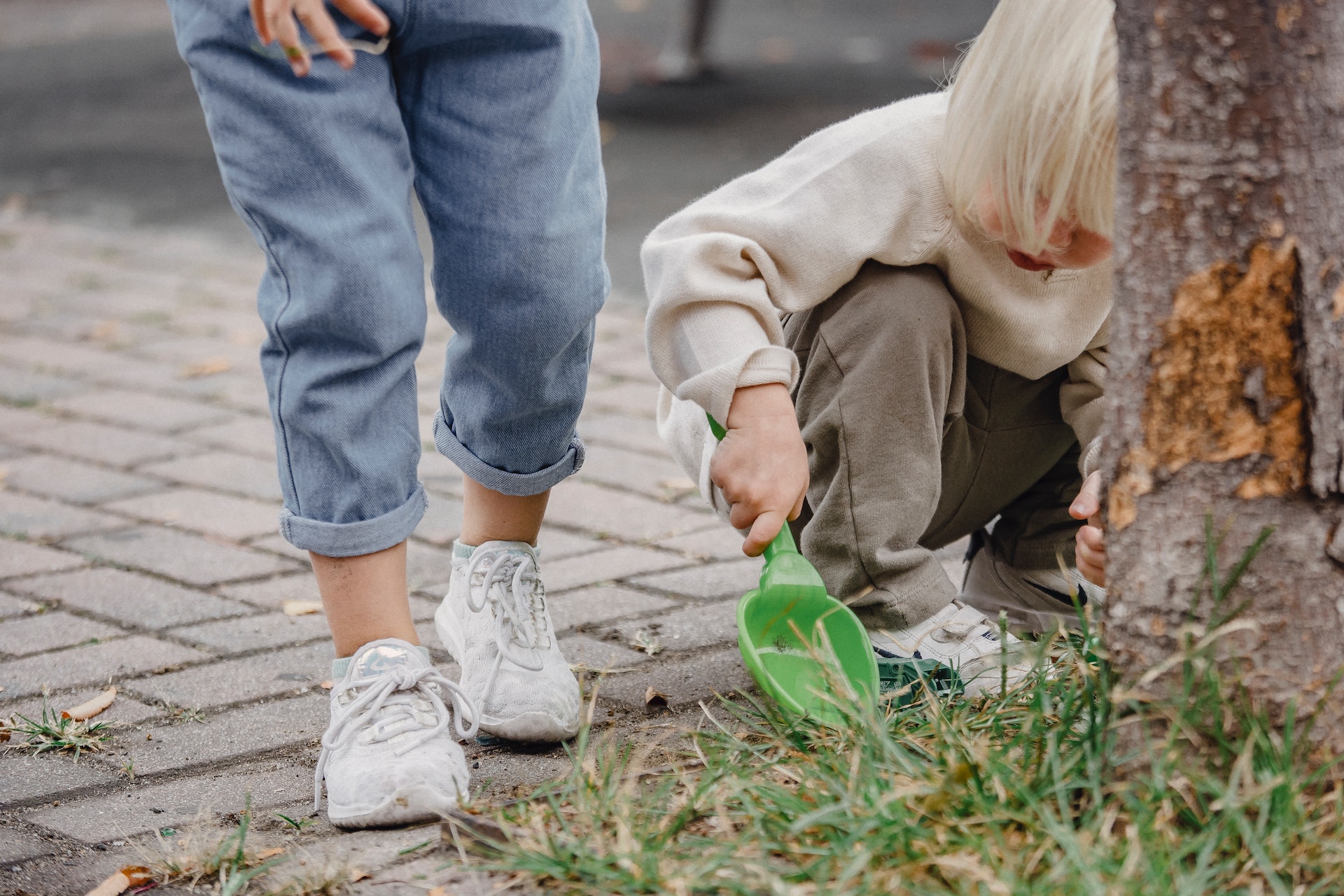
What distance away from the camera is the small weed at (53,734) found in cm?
174

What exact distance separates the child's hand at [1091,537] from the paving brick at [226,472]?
1.65 meters

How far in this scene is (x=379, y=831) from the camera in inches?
59.1

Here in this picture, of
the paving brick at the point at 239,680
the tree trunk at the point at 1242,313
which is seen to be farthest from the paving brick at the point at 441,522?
the tree trunk at the point at 1242,313

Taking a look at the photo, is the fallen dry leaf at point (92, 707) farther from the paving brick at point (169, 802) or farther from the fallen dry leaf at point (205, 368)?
the fallen dry leaf at point (205, 368)

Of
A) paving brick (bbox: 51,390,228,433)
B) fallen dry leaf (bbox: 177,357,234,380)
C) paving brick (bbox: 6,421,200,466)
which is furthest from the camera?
fallen dry leaf (bbox: 177,357,234,380)

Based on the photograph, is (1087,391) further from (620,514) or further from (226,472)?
(226,472)

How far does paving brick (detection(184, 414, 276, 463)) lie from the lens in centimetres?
308

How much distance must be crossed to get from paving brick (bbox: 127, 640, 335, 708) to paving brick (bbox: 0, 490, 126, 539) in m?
0.62

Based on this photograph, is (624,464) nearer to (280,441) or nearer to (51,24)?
(280,441)

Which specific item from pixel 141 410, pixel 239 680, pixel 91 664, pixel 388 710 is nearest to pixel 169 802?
pixel 388 710

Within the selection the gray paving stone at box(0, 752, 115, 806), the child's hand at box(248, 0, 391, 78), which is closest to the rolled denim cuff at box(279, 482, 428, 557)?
the gray paving stone at box(0, 752, 115, 806)

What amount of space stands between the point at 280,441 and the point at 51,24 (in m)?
11.4

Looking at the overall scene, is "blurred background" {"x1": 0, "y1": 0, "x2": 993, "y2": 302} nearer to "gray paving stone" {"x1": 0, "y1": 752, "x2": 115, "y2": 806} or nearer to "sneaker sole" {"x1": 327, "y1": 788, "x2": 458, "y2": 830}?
"gray paving stone" {"x1": 0, "y1": 752, "x2": 115, "y2": 806}

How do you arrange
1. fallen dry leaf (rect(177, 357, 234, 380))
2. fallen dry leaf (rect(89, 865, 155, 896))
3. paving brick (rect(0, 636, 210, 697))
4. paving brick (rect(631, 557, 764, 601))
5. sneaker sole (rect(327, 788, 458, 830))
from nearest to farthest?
fallen dry leaf (rect(89, 865, 155, 896)) → sneaker sole (rect(327, 788, 458, 830)) → paving brick (rect(0, 636, 210, 697)) → paving brick (rect(631, 557, 764, 601)) → fallen dry leaf (rect(177, 357, 234, 380))
